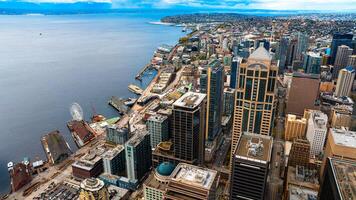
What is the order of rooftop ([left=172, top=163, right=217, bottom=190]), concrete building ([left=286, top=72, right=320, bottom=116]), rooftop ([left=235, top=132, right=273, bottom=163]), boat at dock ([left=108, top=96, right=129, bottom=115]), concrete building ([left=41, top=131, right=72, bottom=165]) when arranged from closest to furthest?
rooftop ([left=172, top=163, right=217, bottom=190]), rooftop ([left=235, top=132, right=273, bottom=163]), concrete building ([left=41, top=131, right=72, bottom=165]), concrete building ([left=286, top=72, right=320, bottom=116]), boat at dock ([left=108, top=96, right=129, bottom=115])

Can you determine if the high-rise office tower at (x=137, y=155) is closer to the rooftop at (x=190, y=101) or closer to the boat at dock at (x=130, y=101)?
the rooftop at (x=190, y=101)

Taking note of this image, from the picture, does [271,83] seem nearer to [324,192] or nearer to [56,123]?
[324,192]

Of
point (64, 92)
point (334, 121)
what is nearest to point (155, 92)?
point (64, 92)

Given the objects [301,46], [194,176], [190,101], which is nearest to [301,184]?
[190,101]

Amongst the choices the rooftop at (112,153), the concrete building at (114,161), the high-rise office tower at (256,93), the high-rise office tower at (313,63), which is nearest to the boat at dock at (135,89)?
the rooftop at (112,153)

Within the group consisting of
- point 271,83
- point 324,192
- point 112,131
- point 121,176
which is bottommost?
point 121,176

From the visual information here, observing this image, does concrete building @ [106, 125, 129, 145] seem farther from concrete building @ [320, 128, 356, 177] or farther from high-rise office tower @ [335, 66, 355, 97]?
high-rise office tower @ [335, 66, 355, 97]

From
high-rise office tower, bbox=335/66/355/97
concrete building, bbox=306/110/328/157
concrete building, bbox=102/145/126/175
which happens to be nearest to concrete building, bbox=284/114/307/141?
concrete building, bbox=306/110/328/157
